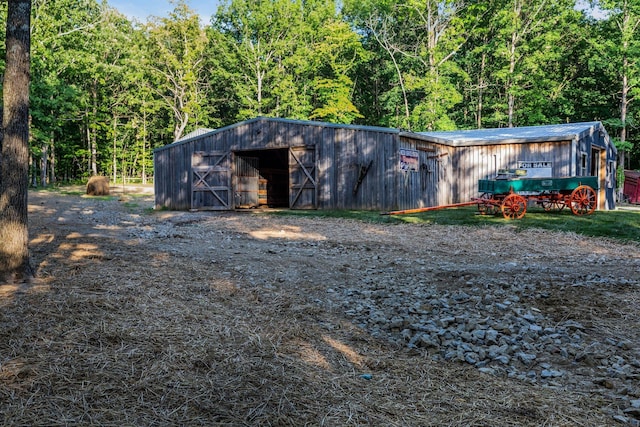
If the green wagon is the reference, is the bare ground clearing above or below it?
below

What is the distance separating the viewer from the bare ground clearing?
271 cm

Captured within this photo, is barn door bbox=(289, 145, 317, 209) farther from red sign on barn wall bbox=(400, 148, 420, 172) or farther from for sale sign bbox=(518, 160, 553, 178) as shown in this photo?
for sale sign bbox=(518, 160, 553, 178)

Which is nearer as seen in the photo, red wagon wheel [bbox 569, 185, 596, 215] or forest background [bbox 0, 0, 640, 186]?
red wagon wheel [bbox 569, 185, 596, 215]

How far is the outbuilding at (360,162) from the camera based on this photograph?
1739 centimetres

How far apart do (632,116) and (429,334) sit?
37.4m

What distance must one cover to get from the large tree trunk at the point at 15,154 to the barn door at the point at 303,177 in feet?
45.3

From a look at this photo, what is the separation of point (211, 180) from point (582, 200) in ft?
47.0

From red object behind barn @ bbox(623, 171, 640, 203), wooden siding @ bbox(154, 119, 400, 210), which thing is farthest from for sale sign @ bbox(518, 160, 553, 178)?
red object behind barn @ bbox(623, 171, 640, 203)

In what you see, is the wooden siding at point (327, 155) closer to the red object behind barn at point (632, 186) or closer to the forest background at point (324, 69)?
the forest background at point (324, 69)

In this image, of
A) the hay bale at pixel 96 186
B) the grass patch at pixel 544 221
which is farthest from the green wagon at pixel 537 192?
the hay bale at pixel 96 186

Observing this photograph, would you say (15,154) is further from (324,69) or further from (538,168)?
(324,69)

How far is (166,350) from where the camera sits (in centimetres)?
347

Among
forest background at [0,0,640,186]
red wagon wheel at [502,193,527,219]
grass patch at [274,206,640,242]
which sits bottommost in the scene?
grass patch at [274,206,640,242]

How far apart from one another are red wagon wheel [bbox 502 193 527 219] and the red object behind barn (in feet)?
59.1
